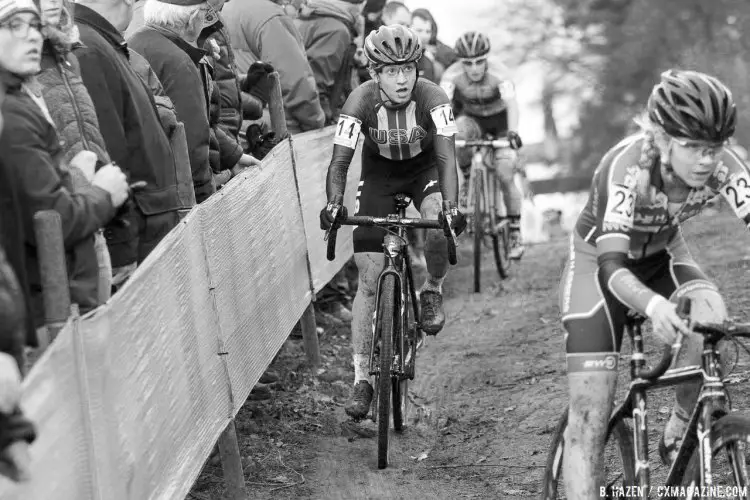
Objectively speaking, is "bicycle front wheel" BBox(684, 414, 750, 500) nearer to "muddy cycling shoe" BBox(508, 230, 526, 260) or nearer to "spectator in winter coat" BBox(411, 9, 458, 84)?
"muddy cycling shoe" BBox(508, 230, 526, 260)

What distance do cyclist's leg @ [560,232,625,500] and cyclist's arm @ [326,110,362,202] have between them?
9.47ft

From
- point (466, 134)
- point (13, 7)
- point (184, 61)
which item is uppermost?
point (13, 7)

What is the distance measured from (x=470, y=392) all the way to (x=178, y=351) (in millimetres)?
4202

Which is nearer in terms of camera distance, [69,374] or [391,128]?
[69,374]

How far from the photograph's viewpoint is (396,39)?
8.40 m

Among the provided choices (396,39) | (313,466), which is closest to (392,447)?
(313,466)

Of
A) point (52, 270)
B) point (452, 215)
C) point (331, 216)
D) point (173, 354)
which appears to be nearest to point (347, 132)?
point (331, 216)

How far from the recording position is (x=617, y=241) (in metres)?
5.25

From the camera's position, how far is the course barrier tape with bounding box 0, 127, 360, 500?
4465 millimetres

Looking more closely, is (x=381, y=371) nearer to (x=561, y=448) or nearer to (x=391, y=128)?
(x=391, y=128)

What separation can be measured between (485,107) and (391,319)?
7160 millimetres

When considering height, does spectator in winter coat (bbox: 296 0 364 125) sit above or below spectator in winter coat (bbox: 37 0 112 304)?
below

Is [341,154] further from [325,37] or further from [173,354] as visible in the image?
[325,37]

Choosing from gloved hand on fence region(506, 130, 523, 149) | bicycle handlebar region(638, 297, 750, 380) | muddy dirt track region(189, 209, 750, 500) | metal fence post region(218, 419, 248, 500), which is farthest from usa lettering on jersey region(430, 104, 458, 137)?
gloved hand on fence region(506, 130, 523, 149)
